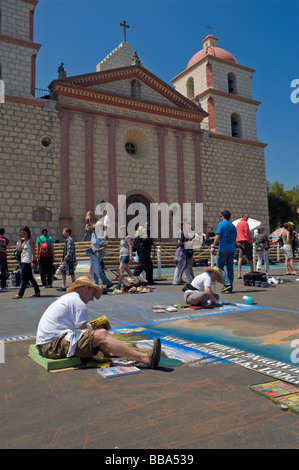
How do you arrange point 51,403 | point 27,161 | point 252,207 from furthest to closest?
1. point 252,207
2. point 27,161
3. point 51,403

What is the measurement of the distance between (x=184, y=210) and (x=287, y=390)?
73.5 ft

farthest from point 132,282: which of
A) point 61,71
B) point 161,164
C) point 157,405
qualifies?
point 61,71

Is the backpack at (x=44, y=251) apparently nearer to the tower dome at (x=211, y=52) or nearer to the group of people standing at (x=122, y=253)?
the group of people standing at (x=122, y=253)

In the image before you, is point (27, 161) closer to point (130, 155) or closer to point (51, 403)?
point (130, 155)

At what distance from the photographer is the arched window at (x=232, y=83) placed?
2931cm

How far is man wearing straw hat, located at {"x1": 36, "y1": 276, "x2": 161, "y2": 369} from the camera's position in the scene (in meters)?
3.45

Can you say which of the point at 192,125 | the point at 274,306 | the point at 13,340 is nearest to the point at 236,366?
the point at 13,340

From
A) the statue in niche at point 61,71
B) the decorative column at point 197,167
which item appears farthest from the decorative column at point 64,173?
the decorative column at point 197,167

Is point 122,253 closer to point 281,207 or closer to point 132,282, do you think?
point 132,282

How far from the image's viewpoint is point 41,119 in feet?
67.8

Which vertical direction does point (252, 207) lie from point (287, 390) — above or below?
above

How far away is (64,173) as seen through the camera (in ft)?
68.7

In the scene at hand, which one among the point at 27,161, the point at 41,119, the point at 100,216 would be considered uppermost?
the point at 41,119
